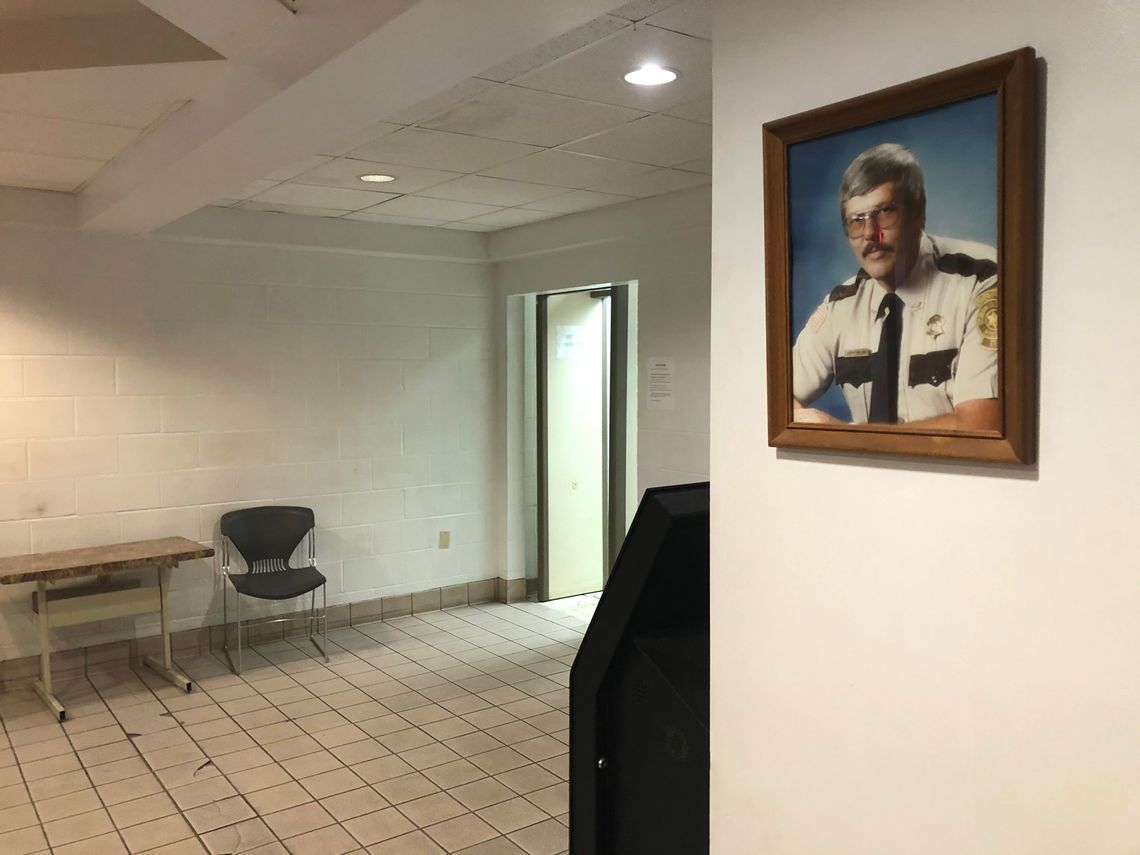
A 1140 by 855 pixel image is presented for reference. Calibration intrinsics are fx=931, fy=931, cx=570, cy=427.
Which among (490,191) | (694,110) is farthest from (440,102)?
(490,191)

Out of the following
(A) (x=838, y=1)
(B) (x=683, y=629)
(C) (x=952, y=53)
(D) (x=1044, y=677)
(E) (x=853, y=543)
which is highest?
(A) (x=838, y=1)

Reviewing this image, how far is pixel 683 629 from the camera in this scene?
2172 mm

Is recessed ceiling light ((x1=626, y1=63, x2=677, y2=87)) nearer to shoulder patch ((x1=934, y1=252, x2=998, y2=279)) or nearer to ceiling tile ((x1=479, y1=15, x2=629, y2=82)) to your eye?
ceiling tile ((x1=479, y1=15, x2=629, y2=82))

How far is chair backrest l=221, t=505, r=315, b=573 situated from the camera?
5082 millimetres

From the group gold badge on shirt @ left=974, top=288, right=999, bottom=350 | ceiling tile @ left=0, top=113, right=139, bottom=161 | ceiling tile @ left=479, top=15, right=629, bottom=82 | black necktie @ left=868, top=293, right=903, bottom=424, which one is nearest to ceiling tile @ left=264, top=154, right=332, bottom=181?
ceiling tile @ left=0, top=113, right=139, bottom=161

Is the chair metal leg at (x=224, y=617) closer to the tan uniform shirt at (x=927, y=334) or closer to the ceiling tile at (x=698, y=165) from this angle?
the ceiling tile at (x=698, y=165)

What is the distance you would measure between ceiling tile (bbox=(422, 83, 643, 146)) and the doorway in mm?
2626

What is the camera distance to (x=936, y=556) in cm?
131

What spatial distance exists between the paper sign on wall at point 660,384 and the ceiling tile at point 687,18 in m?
2.46

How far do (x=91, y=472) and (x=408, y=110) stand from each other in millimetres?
2805

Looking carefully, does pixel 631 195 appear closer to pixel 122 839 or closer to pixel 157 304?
pixel 157 304

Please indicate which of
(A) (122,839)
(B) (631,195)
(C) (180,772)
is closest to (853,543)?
(A) (122,839)

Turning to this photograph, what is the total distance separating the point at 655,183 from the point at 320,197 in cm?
172

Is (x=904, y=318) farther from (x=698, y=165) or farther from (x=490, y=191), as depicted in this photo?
(x=490, y=191)
